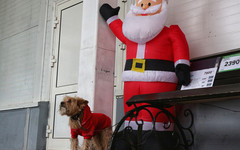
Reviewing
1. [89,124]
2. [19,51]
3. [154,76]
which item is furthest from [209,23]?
[19,51]

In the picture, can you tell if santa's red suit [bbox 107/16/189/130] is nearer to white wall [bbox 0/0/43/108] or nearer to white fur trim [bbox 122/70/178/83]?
white fur trim [bbox 122/70/178/83]

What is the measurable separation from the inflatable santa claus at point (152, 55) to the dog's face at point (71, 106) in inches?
14.7

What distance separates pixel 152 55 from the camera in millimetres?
2221

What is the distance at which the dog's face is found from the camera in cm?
213

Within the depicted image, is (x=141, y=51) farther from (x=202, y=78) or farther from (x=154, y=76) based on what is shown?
(x=202, y=78)

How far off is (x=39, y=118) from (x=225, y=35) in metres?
3.16

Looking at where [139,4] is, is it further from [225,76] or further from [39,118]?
[39,118]

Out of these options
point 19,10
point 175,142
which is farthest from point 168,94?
point 19,10

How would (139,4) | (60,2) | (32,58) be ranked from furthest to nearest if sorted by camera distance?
(32,58)
(60,2)
(139,4)

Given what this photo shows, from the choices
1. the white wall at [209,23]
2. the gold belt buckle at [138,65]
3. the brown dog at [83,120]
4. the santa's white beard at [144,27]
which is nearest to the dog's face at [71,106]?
the brown dog at [83,120]

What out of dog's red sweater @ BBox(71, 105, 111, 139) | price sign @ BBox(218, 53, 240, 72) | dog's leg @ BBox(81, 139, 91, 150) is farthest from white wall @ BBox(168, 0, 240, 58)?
dog's leg @ BBox(81, 139, 91, 150)

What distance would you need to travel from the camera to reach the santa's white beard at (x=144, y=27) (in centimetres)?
A: 220

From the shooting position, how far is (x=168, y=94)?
1.79m

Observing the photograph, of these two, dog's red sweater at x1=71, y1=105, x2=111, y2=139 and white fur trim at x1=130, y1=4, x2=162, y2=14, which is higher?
white fur trim at x1=130, y1=4, x2=162, y2=14
